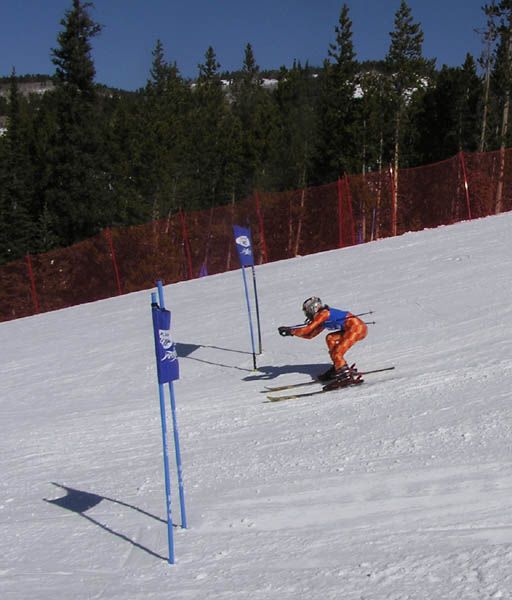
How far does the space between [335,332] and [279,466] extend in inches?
136

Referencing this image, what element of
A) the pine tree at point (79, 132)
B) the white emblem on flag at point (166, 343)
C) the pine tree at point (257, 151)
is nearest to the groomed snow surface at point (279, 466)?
the white emblem on flag at point (166, 343)

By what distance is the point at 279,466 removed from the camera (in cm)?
635

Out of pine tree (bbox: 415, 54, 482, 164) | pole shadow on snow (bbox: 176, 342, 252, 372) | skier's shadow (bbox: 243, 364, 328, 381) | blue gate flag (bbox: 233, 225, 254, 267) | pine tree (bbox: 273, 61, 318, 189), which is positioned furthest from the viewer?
pine tree (bbox: 273, 61, 318, 189)

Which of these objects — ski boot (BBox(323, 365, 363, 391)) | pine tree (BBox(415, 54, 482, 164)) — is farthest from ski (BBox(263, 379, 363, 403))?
pine tree (BBox(415, 54, 482, 164))

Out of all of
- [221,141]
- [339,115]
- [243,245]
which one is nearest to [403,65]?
[339,115]

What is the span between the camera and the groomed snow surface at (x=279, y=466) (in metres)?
4.39

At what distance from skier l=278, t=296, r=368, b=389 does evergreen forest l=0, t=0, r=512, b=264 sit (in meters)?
31.5

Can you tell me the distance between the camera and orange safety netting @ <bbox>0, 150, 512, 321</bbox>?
2405cm

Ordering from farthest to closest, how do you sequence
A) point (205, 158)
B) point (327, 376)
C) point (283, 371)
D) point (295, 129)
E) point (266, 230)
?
point (295, 129) < point (205, 158) < point (266, 230) < point (283, 371) < point (327, 376)

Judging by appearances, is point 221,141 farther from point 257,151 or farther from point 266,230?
point 266,230

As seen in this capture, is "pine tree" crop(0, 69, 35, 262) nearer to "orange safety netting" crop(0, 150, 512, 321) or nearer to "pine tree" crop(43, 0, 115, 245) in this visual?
"pine tree" crop(43, 0, 115, 245)

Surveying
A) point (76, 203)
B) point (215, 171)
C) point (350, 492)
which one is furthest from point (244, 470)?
point (215, 171)

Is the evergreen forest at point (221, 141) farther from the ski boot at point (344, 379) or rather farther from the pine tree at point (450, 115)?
the ski boot at point (344, 379)

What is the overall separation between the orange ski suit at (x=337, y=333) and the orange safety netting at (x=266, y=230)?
47.7 feet
